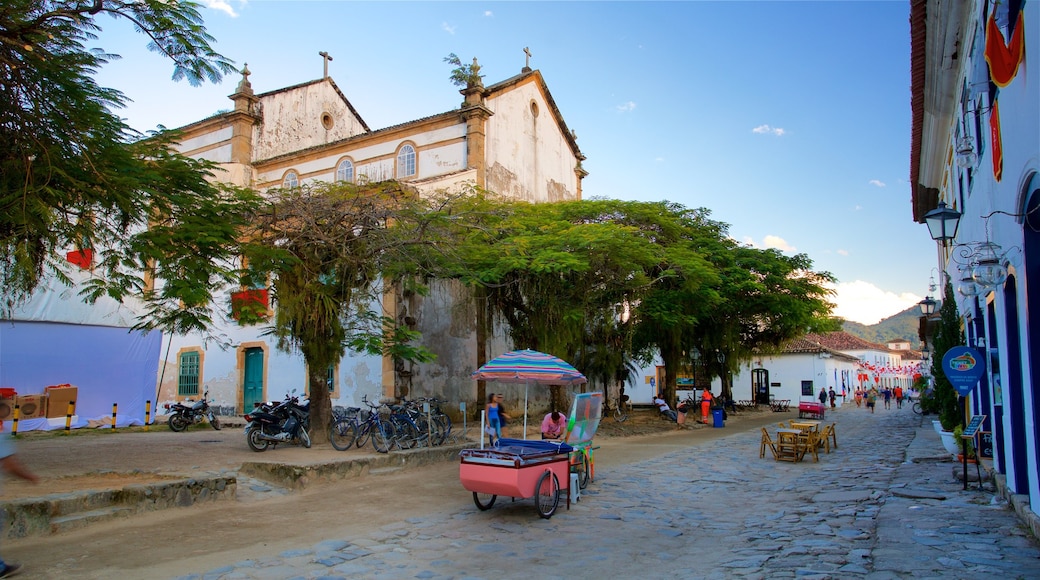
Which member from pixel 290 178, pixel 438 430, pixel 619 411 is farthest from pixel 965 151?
pixel 290 178

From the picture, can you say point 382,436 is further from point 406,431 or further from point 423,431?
point 423,431

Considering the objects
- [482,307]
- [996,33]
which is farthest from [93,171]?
[482,307]

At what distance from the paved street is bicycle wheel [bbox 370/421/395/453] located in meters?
2.72

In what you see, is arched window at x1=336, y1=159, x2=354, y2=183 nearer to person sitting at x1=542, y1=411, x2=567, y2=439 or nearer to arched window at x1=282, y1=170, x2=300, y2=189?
arched window at x1=282, y1=170, x2=300, y2=189

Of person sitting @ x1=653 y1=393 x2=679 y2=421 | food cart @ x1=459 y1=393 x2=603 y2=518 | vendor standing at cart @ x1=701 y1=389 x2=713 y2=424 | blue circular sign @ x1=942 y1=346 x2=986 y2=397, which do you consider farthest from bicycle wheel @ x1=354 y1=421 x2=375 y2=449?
vendor standing at cart @ x1=701 y1=389 x2=713 y2=424

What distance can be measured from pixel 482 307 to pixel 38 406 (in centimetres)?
1221

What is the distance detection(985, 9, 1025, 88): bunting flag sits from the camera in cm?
572

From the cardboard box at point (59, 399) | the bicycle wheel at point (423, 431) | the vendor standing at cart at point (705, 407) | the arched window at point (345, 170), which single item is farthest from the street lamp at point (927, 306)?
the cardboard box at point (59, 399)

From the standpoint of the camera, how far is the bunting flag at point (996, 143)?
6.89 meters

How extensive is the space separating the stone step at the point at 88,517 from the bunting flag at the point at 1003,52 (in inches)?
412

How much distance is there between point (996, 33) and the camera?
5969 millimetres

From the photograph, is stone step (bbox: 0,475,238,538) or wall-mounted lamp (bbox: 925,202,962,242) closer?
stone step (bbox: 0,475,238,538)

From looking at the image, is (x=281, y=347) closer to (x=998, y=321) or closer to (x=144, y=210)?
(x=144, y=210)

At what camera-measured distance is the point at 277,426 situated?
13734mm
